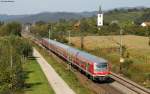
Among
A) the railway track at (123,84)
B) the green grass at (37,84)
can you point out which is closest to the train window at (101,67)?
the railway track at (123,84)

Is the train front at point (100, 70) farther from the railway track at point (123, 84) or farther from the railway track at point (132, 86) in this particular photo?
the railway track at point (132, 86)

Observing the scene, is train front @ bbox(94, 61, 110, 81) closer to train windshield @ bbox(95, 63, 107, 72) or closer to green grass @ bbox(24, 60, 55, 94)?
train windshield @ bbox(95, 63, 107, 72)

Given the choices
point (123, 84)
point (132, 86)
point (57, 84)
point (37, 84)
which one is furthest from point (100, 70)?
point (37, 84)

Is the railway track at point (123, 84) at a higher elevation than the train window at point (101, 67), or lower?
lower

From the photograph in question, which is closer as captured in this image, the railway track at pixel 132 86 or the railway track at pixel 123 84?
the railway track at pixel 132 86

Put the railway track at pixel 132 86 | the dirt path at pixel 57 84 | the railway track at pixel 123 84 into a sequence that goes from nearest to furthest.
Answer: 1. the dirt path at pixel 57 84
2. the railway track at pixel 132 86
3. the railway track at pixel 123 84

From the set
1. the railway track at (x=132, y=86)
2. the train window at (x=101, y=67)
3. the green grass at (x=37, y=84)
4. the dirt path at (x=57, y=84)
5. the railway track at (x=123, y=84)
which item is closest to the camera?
the green grass at (x=37, y=84)

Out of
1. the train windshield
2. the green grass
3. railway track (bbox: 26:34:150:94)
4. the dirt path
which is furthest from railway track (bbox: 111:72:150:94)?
the green grass

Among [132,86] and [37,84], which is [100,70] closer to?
[132,86]

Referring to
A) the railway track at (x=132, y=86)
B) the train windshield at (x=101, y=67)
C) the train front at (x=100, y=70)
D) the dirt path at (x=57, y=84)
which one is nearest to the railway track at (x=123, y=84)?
the railway track at (x=132, y=86)

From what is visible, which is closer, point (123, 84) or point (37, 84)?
point (37, 84)

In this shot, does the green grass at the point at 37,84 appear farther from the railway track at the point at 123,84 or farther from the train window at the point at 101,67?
the train window at the point at 101,67

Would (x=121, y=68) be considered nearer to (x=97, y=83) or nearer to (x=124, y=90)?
(x=97, y=83)

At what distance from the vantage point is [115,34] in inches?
6826
